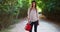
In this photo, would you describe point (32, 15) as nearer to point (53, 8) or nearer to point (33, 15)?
point (33, 15)

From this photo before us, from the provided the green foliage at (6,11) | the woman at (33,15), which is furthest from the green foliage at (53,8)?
the woman at (33,15)

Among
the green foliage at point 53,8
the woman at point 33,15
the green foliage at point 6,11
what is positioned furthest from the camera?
the green foliage at point 53,8

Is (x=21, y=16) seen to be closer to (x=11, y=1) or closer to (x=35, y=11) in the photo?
(x=11, y=1)

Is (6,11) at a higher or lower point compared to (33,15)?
higher

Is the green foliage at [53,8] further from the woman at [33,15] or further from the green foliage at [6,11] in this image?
the woman at [33,15]

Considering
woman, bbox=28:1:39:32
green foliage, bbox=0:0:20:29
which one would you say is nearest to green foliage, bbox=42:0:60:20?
green foliage, bbox=0:0:20:29

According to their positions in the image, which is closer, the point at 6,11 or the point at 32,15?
the point at 32,15

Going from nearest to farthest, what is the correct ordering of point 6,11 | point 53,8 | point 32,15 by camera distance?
point 32,15, point 6,11, point 53,8

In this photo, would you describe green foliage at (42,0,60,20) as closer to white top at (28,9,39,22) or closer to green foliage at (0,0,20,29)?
green foliage at (0,0,20,29)

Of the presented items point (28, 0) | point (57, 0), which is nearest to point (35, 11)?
point (57, 0)

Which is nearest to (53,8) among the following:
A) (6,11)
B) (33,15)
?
(6,11)

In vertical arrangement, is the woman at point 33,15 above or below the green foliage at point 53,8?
below

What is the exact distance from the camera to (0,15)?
1075cm

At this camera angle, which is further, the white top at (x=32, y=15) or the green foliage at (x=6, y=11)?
the green foliage at (x=6, y=11)
